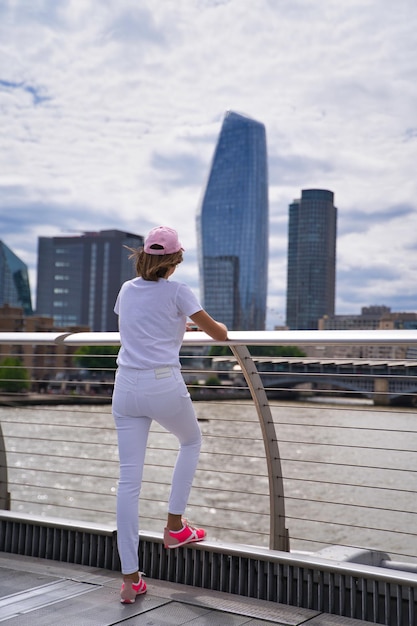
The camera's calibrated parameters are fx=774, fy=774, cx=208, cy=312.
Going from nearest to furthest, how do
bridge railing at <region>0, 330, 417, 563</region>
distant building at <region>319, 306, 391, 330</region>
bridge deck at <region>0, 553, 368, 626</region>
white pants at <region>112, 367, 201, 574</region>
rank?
1. bridge deck at <region>0, 553, 368, 626</region>
2. white pants at <region>112, 367, 201, 574</region>
3. bridge railing at <region>0, 330, 417, 563</region>
4. distant building at <region>319, 306, 391, 330</region>

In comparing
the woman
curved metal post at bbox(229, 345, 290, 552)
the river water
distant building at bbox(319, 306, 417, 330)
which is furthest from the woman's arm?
distant building at bbox(319, 306, 417, 330)

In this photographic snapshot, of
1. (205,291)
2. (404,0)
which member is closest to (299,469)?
(404,0)

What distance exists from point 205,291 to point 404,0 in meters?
41.9

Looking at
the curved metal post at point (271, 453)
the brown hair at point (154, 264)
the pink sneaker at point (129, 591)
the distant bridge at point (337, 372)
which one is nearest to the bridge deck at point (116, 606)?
the pink sneaker at point (129, 591)

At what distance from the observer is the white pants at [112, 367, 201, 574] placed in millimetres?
2809

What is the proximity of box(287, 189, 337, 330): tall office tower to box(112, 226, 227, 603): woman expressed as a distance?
10578 centimetres

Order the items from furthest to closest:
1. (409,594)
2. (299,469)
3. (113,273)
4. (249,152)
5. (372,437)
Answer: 1. (113,273)
2. (249,152)
3. (372,437)
4. (299,469)
5. (409,594)

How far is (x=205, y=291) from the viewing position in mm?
101875

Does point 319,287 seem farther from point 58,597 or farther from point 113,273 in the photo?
point 58,597

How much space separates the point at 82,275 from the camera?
4970 inches

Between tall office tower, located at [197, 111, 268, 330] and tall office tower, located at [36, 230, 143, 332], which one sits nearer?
tall office tower, located at [197, 111, 268, 330]

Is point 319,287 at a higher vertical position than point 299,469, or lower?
higher

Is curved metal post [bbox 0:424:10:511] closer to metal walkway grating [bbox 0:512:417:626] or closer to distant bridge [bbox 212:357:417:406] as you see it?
metal walkway grating [bbox 0:512:417:626]

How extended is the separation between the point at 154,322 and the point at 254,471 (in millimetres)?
20520
